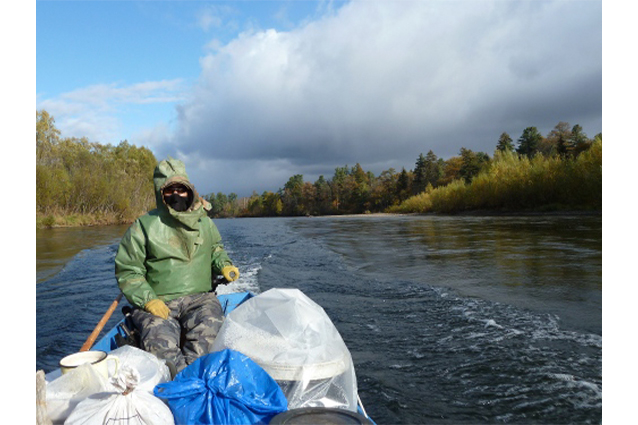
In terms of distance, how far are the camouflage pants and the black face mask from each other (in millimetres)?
810

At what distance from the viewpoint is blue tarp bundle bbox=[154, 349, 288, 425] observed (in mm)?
2057

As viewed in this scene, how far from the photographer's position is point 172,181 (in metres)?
3.88

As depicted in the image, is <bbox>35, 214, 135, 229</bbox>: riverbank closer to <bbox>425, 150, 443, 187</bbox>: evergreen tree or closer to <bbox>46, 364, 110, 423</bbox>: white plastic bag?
<bbox>46, 364, 110, 423</bbox>: white plastic bag

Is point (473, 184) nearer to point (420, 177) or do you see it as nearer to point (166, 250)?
point (420, 177)

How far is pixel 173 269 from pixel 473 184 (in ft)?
169

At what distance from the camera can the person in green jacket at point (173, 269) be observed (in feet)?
11.3

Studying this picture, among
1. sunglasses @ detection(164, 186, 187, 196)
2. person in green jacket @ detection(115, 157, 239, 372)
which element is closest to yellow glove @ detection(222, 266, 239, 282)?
person in green jacket @ detection(115, 157, 239, 372)

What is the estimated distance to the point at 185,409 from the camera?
2.05 meters

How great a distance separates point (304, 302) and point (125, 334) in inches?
68.8

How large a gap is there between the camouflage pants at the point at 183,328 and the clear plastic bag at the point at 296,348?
2.19ft

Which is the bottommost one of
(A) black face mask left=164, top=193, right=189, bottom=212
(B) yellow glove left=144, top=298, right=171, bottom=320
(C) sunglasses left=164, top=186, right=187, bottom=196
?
(B) yellow glove left=144, top=298, right=171, bottom=320

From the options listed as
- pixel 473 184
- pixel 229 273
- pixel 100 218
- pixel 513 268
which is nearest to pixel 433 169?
pixel 473 184

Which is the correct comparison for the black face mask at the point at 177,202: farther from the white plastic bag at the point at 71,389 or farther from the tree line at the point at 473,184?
the tree line at the point at 473,184

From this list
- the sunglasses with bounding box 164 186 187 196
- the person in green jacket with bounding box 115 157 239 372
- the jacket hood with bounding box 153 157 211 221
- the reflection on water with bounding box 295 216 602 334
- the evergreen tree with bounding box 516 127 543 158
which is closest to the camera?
the person in green jacket with bounding box 115 157 239 372
